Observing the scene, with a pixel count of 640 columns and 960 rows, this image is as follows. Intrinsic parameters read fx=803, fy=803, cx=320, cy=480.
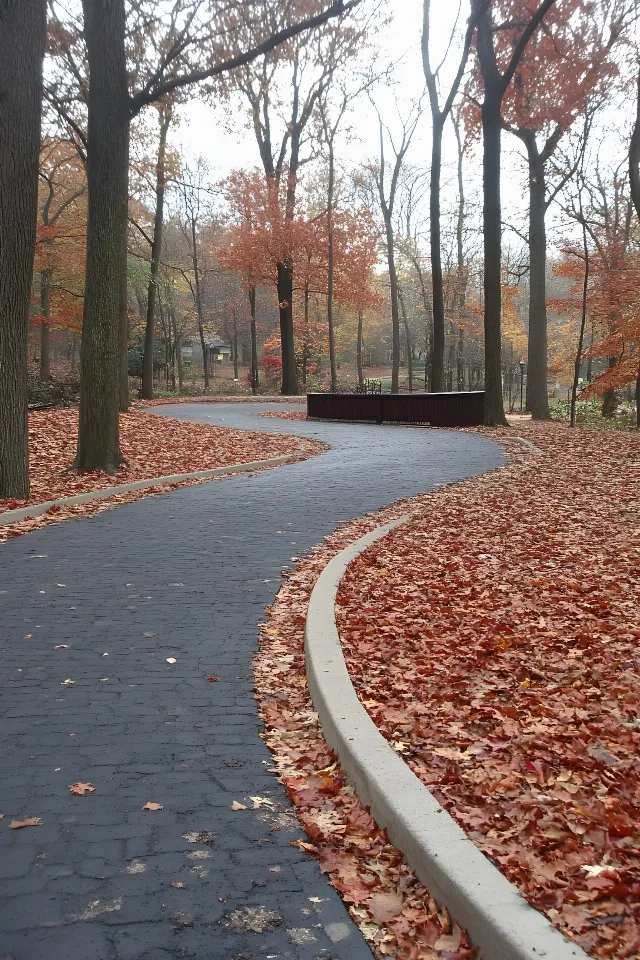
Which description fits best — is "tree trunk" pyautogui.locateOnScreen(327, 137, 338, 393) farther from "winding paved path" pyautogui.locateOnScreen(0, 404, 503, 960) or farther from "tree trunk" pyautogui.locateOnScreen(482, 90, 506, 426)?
"winding paved path" pyautogui.locateOnScreen(0, 404, 503, 960)

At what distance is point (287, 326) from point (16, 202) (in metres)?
30.1

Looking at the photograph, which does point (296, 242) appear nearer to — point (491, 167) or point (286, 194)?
point (286, 194)

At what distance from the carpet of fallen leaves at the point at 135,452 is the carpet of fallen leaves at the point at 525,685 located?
4.95 meters

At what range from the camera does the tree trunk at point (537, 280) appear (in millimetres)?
26969

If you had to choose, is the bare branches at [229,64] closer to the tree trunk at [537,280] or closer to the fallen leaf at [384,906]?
the fallen leaf at [384,906]

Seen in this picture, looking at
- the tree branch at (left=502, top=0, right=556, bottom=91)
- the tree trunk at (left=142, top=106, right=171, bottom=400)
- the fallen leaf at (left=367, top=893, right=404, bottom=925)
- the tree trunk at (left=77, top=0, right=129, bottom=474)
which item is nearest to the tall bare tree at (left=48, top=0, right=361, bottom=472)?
the tree trunk at (left=77, top=0, right=129, bottom=474)

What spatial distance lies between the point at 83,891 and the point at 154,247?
3576 cm

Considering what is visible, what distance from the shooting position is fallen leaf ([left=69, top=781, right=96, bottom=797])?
343 cm

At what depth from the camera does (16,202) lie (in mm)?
10492

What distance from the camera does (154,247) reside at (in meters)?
35.8

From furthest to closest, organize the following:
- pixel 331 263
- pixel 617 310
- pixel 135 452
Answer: pixel 331 263, pixel 617 310, pixel 135 452

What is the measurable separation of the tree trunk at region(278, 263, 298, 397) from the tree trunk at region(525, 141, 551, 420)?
49.9 feet

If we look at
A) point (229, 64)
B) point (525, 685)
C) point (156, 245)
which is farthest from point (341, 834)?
point (156, 245)

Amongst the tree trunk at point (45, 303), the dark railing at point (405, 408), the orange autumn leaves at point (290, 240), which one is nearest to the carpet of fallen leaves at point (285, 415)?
the dark railing at point (405, 408)
